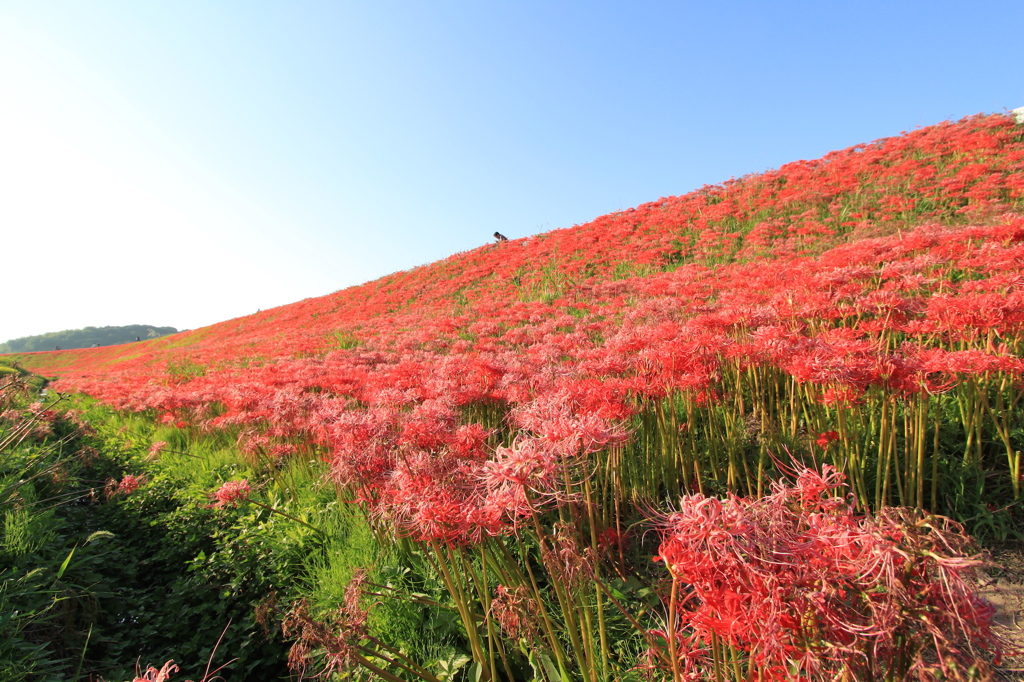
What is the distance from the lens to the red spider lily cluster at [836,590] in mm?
959

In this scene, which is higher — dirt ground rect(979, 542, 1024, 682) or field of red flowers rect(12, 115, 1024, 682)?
field of red flowers rect(12, 115, 1024, 682)

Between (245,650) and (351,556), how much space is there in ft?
3.26

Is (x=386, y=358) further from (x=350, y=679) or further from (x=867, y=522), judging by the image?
(x=867, y=522)

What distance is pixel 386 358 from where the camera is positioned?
8195 mm

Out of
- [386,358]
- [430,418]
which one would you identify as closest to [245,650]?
[430,418]

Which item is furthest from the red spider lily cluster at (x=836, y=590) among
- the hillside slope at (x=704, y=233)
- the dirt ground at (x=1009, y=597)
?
the hillside slope at (x=704, y=233)

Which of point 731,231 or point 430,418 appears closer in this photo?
point 430,418

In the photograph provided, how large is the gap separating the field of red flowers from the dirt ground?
21 centimetres

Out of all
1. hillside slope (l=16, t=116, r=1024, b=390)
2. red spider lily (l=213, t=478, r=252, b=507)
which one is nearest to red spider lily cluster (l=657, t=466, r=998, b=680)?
red spider lily (l=213, t=478, r=252, b=507)

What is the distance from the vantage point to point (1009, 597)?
2703mm

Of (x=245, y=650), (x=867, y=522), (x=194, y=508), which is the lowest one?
(x=245, y=650)

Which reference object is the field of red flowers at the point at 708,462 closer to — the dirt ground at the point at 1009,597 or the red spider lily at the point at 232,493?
the red spider lily at the point at 232,493

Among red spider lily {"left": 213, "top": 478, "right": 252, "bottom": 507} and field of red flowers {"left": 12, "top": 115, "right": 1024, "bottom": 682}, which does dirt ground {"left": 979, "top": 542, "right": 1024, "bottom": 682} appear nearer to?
field of red flowers {"left": 12, "top": 115, "right": 1024, "bottom": 682}

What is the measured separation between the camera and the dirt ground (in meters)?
2.18
